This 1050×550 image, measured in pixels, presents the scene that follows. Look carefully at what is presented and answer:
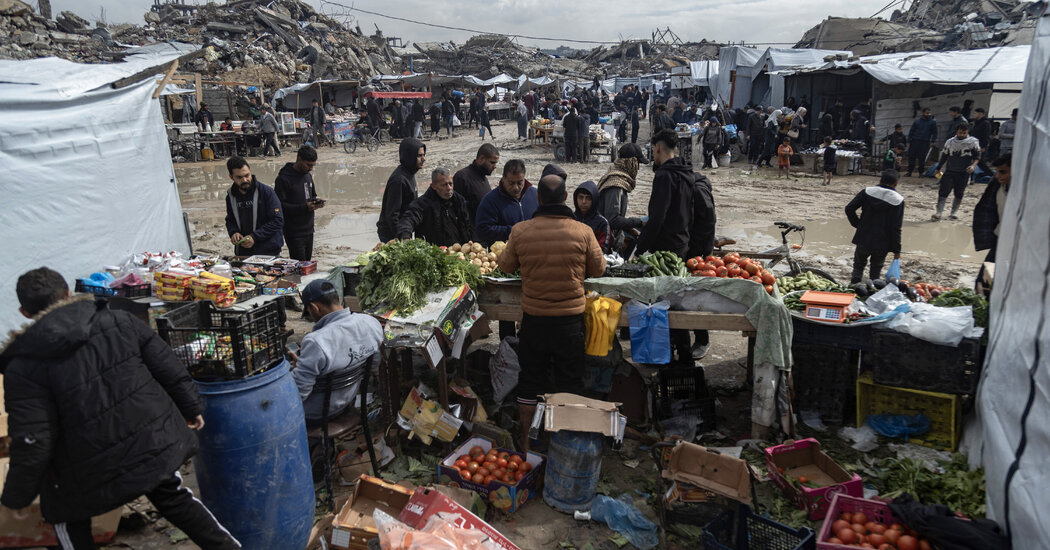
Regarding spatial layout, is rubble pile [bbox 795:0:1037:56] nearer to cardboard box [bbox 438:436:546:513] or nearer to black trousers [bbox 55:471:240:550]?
cardboard box [bbox 438:436:546:513]

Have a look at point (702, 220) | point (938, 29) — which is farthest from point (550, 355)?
point (938, 29)

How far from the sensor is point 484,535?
3.37 m

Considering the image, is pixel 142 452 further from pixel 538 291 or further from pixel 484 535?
pixel 538 291

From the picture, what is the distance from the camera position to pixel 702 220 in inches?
230

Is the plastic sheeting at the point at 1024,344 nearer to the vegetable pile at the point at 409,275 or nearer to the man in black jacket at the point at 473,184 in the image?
the vegetable pile at the point at 409,275

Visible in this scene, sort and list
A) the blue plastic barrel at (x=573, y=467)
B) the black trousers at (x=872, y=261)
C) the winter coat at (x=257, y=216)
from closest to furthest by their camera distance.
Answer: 1. the blue plastic barrel at (x=573, y=467)
2. the winter coat at (x=257, y=216)
3. the black trousers at (x=872, y=261)

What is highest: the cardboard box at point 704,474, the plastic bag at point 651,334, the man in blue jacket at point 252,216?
the man in blue jacket at point 252,216

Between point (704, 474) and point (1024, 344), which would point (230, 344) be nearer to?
point (704, 474)

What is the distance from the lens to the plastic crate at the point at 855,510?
3.72 metres

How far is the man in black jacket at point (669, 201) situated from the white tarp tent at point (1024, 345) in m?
2.36

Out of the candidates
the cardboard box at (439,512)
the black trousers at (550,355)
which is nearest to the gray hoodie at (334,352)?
the cardboard box at (439,512)

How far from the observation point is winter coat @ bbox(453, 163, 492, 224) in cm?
688

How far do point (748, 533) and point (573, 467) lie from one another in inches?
45.6

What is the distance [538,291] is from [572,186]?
12.0 meters
